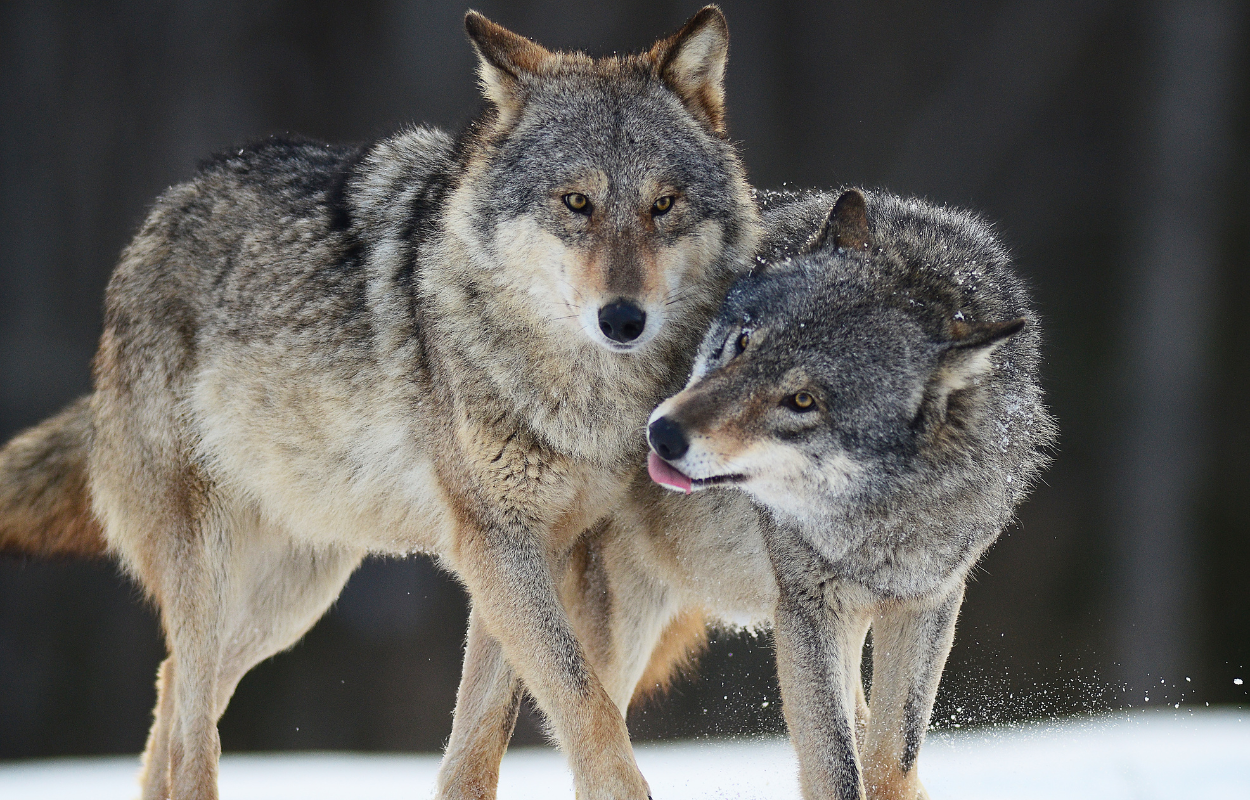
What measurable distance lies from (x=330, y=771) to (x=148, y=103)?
5.21 m

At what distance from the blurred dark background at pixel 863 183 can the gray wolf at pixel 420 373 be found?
4145 mm

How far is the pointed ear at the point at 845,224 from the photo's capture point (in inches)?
120

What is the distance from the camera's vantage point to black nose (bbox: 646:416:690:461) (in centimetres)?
253

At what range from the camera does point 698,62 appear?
3072 millimetres

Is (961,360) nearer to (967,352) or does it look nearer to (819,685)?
(967,352)

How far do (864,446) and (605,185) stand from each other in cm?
85

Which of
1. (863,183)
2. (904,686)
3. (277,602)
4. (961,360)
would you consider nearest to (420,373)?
(277,602)

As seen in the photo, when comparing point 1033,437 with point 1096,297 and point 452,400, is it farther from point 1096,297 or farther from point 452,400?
point 1096,297

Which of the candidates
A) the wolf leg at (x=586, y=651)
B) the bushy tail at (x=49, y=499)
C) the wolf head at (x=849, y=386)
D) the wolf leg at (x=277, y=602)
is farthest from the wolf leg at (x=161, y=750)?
the wolf head at (x=849, y=386)

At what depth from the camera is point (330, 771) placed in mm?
5305

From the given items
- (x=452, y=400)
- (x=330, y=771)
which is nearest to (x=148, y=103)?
(x=330, y=771)

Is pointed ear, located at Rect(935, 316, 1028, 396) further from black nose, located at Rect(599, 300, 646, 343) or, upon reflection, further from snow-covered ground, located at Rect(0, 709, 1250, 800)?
snow-covered ground, located at Rect(0, 709, 1250, 800)

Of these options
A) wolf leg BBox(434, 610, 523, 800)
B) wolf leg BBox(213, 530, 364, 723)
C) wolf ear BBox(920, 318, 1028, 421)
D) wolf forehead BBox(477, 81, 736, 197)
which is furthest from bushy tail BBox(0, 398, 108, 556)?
wolf ear BBox(920, 318, 1028, 421)

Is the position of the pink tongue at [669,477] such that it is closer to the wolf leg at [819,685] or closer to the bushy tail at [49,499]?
the wolf leg at [819,685]
